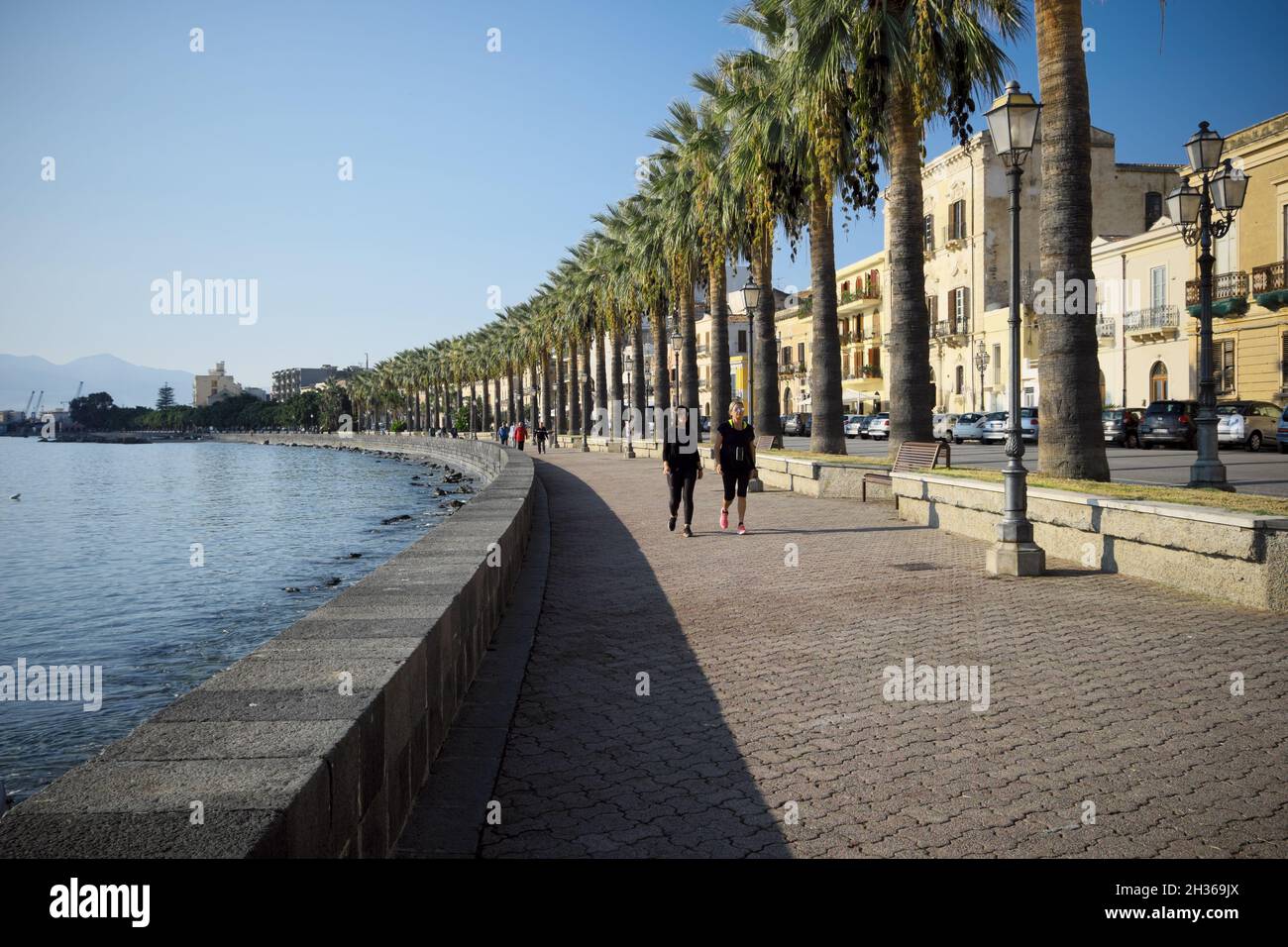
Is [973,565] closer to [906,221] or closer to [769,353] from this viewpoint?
[906,221]

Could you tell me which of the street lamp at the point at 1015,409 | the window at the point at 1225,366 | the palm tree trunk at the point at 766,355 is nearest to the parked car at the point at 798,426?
the window at the point at 1225,366

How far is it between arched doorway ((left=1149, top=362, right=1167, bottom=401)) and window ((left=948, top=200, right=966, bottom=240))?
49.3 feet

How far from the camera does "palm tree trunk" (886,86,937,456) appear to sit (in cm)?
1841

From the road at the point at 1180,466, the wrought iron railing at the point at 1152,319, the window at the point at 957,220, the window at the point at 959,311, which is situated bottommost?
the road at the point at 1180,466

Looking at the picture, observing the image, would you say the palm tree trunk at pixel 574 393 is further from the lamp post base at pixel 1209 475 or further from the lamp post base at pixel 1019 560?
the lamp post base at pixel 1019 560

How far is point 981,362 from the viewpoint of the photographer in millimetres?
55906

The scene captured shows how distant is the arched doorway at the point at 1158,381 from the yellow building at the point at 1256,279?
4.13m

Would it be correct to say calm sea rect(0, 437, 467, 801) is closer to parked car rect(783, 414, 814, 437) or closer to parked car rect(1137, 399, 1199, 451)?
parked car rect(1137, 399, 1199, 451)

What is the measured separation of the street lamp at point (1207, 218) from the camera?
53.0ft

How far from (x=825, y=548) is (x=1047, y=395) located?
136 inches

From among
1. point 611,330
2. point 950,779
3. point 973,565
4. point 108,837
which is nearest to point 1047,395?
point 973,565

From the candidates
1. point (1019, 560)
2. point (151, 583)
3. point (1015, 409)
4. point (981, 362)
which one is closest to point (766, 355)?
point (151, 583)

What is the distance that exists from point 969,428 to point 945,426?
1597mm

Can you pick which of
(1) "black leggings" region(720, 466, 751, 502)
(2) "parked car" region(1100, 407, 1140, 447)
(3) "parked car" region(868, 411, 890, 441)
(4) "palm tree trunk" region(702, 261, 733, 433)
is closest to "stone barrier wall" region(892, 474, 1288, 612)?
(1) "black leggings" region(720, 466, 751, 502)
